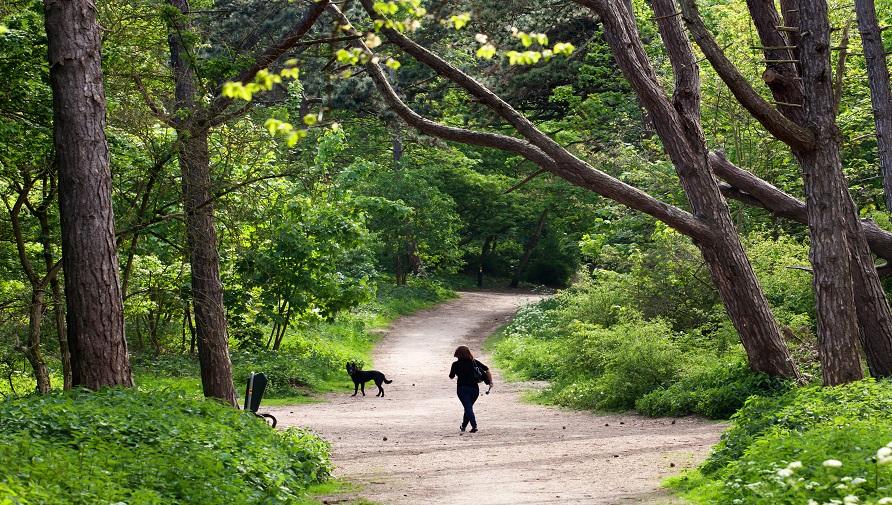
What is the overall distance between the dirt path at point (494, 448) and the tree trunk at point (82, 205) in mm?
2912

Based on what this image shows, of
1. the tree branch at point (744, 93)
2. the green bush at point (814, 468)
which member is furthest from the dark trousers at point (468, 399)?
the green bush at point (814, 468)

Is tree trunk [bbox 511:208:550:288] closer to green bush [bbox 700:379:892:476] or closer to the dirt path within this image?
the dirt path

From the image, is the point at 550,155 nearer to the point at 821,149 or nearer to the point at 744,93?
the point at 744,93

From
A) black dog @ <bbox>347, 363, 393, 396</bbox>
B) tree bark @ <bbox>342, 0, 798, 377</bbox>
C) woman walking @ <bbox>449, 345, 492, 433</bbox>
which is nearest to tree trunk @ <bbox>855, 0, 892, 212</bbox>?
tree bark @ <bbox>342, 0, 798, 377</bbox>

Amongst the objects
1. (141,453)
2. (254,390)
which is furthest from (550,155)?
(141,453)

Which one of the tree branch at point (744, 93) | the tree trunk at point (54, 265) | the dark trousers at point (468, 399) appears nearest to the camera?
the tree branch at point (744, 93)

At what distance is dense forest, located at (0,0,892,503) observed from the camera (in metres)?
9.41

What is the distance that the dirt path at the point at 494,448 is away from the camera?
926cm

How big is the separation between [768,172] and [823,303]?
1240 cm

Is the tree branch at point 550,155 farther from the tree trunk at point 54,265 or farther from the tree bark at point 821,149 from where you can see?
the tree trunk at point 54,265

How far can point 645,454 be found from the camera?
11.5 metres

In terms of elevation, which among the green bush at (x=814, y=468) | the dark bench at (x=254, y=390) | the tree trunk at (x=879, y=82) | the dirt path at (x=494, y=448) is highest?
the tree trunk at (x=879, y=82)

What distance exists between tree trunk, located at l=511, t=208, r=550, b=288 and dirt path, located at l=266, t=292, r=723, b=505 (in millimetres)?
24609

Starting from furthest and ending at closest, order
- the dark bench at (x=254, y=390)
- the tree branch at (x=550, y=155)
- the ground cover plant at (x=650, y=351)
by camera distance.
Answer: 1. the ground cover plant at (x=650, y=351)
2. the tree branch at (x=550, y=155)
3. the dark bench at (x=254, y=390)
